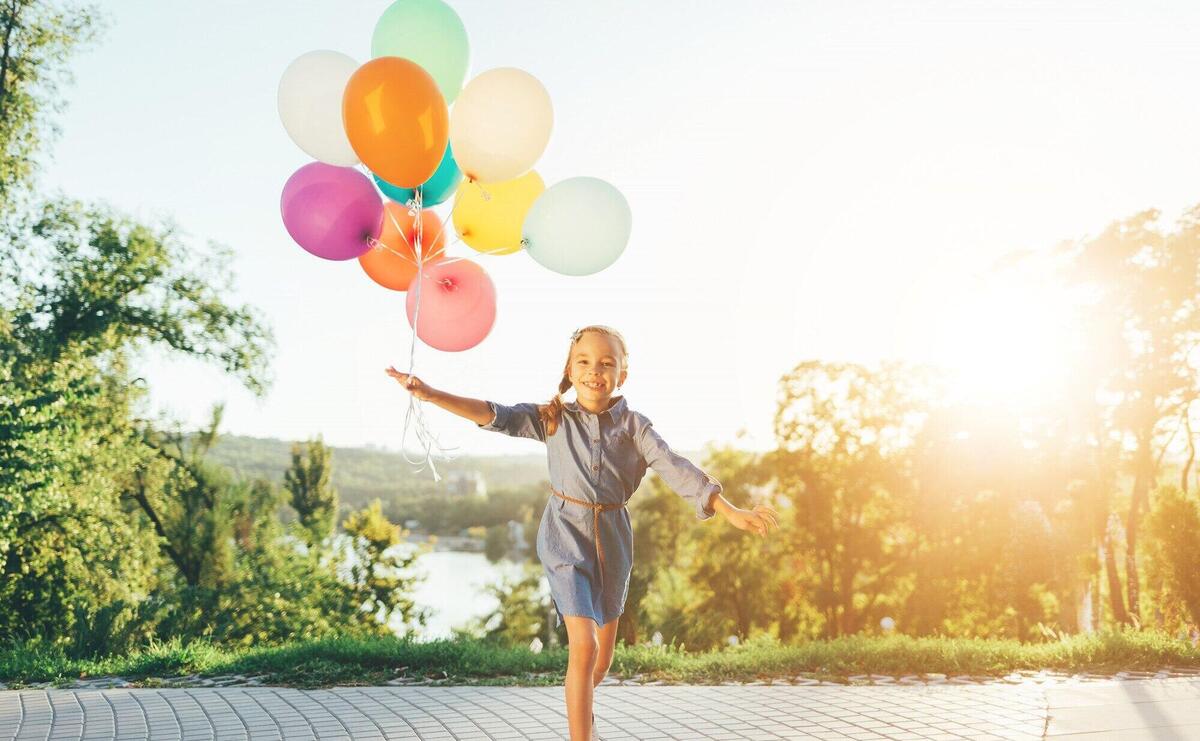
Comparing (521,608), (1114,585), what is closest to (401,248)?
(1114,585)

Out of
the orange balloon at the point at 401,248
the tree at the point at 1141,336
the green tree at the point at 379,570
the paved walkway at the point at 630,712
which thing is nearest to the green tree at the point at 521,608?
the green tree at the point at 379,570

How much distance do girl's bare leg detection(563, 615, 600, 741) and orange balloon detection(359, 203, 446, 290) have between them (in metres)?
2.39

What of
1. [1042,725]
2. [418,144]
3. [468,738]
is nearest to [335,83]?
[418,144]

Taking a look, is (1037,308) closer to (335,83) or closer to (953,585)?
(953,585)

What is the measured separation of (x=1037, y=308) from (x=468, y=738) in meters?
22.9

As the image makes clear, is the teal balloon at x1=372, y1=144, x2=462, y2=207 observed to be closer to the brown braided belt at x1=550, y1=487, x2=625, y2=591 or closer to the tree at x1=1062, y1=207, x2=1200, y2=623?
the brown braided belt at x1=550, y1=487, x2=625, y2=591

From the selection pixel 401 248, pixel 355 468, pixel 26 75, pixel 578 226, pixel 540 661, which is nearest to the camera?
pixel 578 226

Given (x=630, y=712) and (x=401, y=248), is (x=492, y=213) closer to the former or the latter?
(x=401, y=248)

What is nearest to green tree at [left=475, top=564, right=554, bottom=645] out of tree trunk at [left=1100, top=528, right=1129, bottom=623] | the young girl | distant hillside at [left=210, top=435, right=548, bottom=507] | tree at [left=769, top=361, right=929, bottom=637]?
distant hillside at [left=210, top=435, right=548, bottom=507]

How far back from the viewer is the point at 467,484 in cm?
7144

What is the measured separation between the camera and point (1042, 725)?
15.5 feet

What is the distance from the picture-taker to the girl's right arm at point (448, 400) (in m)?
3.63

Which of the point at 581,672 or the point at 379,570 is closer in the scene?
the point at 581,672

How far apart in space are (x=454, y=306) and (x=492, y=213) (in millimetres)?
616
